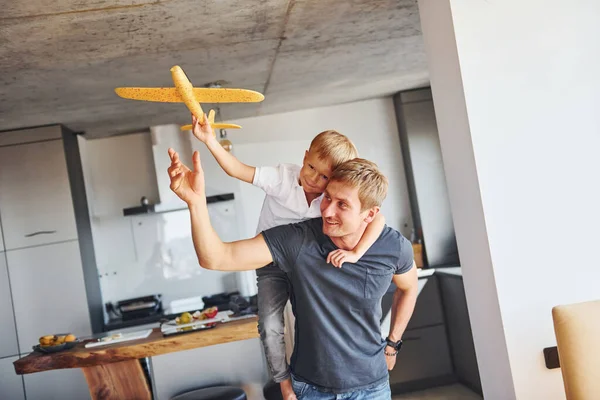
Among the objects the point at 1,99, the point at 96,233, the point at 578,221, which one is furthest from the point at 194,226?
the point at 96,233

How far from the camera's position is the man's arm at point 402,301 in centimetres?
205

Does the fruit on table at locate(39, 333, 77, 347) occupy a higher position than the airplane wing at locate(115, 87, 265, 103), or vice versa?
the airplane wing at locate(115, 87, 265, 103)

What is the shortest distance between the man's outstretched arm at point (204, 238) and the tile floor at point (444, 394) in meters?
3.72

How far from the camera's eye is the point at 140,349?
339cm

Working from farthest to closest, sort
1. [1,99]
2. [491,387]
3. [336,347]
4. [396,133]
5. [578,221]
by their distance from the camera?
[396,133] → [1,99] → [491,387] → [578,221] → [336,347]

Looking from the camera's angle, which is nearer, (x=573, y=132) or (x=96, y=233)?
(x=573, y=132)

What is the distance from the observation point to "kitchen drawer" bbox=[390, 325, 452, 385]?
17.3ft

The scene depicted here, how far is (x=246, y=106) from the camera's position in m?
5.64

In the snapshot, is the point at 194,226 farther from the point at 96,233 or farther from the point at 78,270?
the point at 96,233

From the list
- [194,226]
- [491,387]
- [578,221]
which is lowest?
[491,387]

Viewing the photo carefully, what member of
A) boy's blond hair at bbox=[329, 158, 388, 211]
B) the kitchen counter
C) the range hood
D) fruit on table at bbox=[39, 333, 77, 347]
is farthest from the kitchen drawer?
boy's blond hair at bbox=[329, 158, 388, 211]

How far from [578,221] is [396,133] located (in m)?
3.69

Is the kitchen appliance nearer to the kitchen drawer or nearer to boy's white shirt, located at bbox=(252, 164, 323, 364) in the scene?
the kitchen drawer

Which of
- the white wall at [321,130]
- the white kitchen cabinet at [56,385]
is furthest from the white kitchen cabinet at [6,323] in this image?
the white wall at [321,130]
